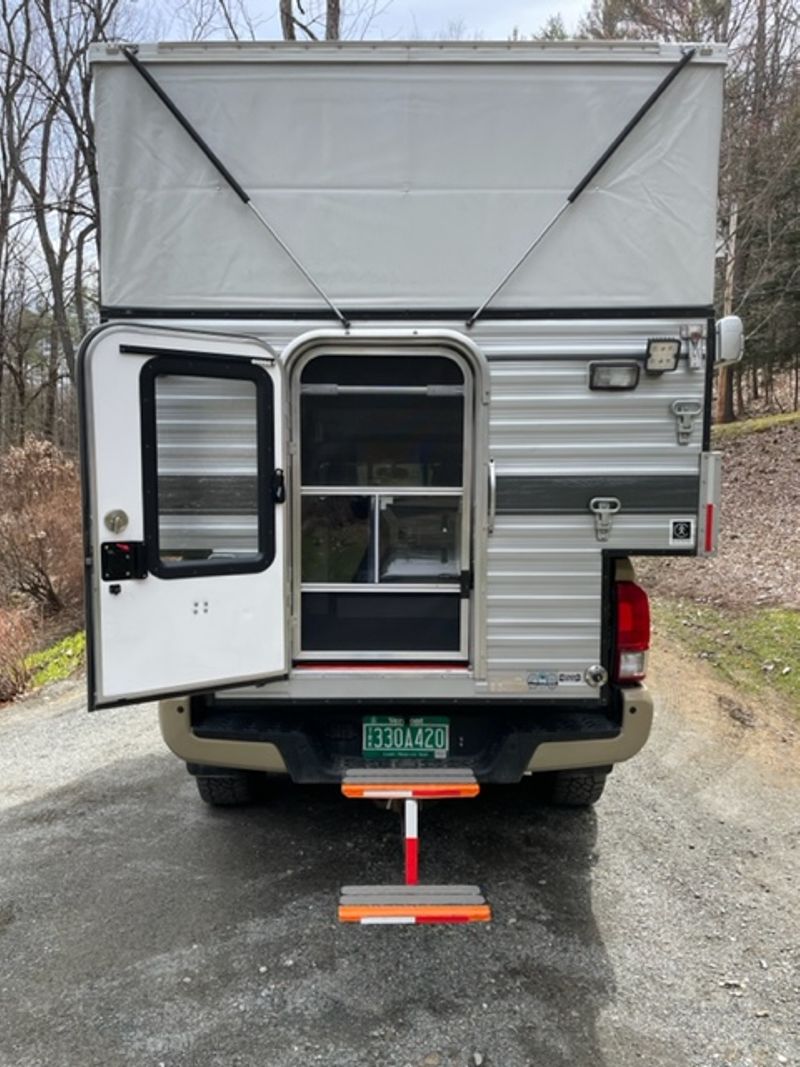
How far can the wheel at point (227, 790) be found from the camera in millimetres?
3811

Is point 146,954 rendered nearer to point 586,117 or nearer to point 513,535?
point 513,535

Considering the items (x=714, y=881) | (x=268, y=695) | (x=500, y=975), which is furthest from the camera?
(x=714, y=881)

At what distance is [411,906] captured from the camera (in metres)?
2.59

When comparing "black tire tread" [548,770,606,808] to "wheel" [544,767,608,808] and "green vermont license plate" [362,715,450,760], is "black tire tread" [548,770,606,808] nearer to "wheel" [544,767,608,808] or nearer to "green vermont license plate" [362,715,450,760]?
"wheel" [544,767,608,808]

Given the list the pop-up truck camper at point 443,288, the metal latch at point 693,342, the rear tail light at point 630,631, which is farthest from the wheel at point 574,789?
the metal latch at point 693,342

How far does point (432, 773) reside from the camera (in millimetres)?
2998

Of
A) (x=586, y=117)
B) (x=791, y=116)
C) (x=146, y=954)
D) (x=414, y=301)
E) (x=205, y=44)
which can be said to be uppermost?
(x=791, y=116)

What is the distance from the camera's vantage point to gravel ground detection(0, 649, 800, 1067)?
8.01 feet

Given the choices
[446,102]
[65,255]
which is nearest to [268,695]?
[446,102]

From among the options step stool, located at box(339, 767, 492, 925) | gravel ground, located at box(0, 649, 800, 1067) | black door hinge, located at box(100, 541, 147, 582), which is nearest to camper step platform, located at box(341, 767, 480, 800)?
step stool, located at box(339, 767, 492, 925)

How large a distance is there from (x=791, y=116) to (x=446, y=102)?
15.6m

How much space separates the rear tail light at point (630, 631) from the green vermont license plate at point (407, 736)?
2.48 feet

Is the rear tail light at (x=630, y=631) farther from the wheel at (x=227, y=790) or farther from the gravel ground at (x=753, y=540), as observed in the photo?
the gravel ground at (x=753, y=540)

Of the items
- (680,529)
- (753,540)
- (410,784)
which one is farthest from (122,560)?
(753,540)
